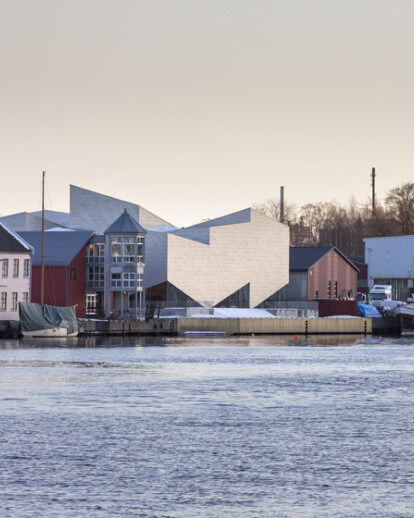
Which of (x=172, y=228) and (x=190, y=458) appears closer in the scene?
(x=190, y=458)

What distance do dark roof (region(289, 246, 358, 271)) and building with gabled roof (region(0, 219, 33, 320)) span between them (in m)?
42.2

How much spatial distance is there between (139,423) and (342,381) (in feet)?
68.3

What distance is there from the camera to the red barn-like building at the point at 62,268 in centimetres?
11681

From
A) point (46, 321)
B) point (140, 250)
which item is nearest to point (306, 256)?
point (140, 250)

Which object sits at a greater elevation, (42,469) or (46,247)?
(46,247)

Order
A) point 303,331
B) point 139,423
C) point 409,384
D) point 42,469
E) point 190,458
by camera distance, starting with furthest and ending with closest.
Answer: point 303,331, point 409,384, point 139,423, point 190,458, point 42,469

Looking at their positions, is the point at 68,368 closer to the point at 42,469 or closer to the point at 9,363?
the point at 9,363

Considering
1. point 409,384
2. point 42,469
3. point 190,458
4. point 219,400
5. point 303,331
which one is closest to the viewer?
point 42,469

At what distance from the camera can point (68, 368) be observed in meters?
61.9

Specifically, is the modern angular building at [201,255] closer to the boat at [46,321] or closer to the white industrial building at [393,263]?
the boat at [46,321]

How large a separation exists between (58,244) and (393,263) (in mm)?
60201

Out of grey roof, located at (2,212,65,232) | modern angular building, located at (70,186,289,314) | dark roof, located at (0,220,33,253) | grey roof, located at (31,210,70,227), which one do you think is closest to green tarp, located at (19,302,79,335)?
dark roof, located at (0,220,33,253)

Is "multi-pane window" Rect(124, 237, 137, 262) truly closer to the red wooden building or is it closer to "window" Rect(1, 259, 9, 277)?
"window" Rect(1, 259, 9, 277)

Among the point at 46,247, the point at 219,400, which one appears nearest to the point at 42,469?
the point at 219,400
